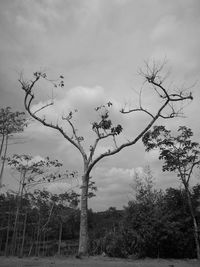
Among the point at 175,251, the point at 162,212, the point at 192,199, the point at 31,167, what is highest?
the point at 31,167

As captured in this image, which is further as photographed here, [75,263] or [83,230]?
[83,230]

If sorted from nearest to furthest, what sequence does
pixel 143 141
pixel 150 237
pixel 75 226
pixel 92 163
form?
1. pixel 92 163
2. pixel 150 237
3. pixel 143 141
4. pixel 75 226

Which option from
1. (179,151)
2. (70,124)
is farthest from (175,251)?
(70,124)

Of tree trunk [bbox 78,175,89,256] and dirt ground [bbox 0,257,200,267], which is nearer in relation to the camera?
dirt ground [bbox 0,257,200,267]

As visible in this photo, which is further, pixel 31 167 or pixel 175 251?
pixel 31 167

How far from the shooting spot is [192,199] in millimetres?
18766

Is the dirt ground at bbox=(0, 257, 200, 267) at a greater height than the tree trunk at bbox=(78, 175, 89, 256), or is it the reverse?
the tree trunk at bbox=(78, 175, 89, 256)

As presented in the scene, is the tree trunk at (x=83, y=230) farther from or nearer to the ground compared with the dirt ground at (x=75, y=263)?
farther from the ground

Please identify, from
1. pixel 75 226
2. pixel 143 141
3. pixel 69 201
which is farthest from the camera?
pixel 75 226

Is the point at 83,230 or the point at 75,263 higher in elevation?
the point at 83,230

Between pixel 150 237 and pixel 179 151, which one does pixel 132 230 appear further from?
pixel 179 151

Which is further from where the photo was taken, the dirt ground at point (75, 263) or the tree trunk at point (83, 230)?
the tree trunk at point (83, 230)

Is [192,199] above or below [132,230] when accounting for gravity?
above

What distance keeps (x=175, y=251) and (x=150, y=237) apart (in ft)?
8.23
